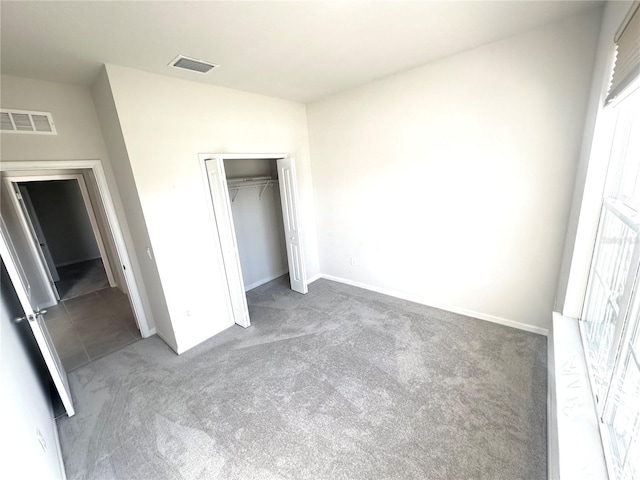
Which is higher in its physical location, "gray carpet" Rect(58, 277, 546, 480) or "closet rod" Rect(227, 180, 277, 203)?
"closet rod" Rect(227, 180, 277, 203)

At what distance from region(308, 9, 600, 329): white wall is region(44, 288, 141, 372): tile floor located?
330 centimetres

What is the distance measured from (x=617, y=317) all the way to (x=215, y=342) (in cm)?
322

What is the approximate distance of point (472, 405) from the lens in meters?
1.95

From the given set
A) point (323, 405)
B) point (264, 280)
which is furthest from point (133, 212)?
point (323, 405)

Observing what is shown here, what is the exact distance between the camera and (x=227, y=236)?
3029 millimetres

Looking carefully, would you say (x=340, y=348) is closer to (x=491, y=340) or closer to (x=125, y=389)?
(x=491, y=340)

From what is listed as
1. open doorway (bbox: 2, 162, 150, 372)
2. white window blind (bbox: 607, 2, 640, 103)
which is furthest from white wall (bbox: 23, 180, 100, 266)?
white window blind (bbox: 607, 2, 640, 103)

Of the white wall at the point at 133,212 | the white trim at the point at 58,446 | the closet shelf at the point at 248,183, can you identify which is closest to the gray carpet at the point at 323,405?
the white trim at the point at 58,446

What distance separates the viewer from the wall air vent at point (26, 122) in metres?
2.15

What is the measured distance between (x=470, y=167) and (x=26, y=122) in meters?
4.05

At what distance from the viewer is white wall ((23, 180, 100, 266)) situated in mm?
5859

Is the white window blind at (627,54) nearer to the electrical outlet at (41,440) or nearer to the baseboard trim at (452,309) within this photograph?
the baseboard trim at (452,309)

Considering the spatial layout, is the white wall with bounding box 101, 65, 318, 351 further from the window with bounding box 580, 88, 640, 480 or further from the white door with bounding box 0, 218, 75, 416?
the window with bounding box 580, 88, 640, 480

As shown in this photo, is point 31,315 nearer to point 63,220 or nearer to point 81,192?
point 81,192
